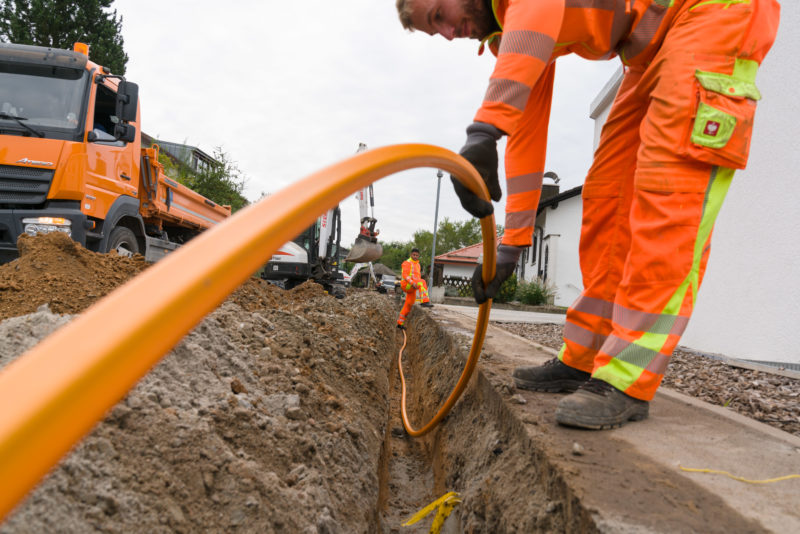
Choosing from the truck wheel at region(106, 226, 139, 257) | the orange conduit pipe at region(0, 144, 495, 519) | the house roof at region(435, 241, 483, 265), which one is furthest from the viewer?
the house roof at region(435, 241, 483, 265)

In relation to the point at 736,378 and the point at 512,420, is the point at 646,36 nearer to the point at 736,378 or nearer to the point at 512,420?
the point at 512,420

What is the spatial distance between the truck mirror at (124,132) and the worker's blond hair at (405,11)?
5.08 m

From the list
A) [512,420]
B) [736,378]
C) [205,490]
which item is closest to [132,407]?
[205,490]

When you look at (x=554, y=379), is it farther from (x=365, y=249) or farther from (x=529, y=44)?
(x=365, y=249)

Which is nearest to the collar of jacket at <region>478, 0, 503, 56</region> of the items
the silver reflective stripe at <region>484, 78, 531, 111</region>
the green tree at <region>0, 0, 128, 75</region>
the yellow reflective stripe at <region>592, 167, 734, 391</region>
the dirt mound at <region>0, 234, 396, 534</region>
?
the silver reflective stripe at <region>484, 78, 531, 111</region>

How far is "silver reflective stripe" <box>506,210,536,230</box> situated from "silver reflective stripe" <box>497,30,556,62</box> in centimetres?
80

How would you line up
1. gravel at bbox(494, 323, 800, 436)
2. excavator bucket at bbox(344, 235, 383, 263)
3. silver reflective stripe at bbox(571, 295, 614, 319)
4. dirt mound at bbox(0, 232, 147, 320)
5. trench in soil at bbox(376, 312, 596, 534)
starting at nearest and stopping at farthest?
trench in soil at bbox(376, 312, 596, 534) → silver reflective stripe at bbox(571, 295, 614, 319) → gravel at bbox(494, 323, 800, 436) → dirt mound at bbox(0, 232, 147, 320) → excavator bucket at bbox(344, 235, 383, 263)

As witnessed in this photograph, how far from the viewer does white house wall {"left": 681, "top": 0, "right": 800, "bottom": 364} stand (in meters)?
4.20

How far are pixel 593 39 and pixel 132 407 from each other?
2043 millimetres

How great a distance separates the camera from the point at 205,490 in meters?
1.30

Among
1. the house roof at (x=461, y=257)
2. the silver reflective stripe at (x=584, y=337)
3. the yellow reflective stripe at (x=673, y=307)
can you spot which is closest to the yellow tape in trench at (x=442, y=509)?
the yellow reflective stripe at (x=673, y=307)

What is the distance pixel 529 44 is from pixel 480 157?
1.36ft

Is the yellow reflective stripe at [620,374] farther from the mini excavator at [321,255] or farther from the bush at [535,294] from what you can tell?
the bush at [535,294]

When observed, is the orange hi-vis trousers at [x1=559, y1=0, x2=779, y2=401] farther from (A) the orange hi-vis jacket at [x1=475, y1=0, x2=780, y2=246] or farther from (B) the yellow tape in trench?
(B) the yellow tape in trench
